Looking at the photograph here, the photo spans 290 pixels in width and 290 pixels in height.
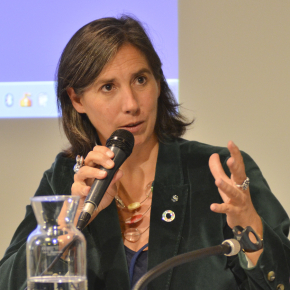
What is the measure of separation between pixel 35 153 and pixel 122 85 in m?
1.44

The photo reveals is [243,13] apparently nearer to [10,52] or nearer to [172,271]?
[10,52]

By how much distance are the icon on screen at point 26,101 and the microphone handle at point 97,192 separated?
159cm

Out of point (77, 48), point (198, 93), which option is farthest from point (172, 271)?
point (198, 93)

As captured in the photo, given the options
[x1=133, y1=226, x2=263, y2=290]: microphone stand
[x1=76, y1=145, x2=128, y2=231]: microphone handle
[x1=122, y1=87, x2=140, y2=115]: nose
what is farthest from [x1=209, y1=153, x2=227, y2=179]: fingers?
[x1=122, y1=87, x2=140, y2=115]: nose

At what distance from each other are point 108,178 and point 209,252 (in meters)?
0.34

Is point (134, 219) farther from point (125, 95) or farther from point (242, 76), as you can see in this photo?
point (242, 76)

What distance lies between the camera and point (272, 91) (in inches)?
101

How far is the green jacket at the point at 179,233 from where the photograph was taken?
1.44m

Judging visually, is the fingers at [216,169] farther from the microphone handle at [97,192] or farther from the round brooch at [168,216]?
the round brooch at [168,216]

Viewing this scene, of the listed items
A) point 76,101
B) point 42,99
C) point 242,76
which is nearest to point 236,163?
point 76,101

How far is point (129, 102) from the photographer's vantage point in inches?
59.1

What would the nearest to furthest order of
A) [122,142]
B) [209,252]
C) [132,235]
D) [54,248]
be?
1. [54,248]
2. [209,252]
3. [122,142]
4. [132,235]

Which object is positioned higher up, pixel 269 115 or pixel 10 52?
pixel 10 52

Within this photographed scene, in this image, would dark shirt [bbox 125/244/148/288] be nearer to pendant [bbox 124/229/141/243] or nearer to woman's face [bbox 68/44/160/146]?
pendant [bbox 124/229/141/243]
